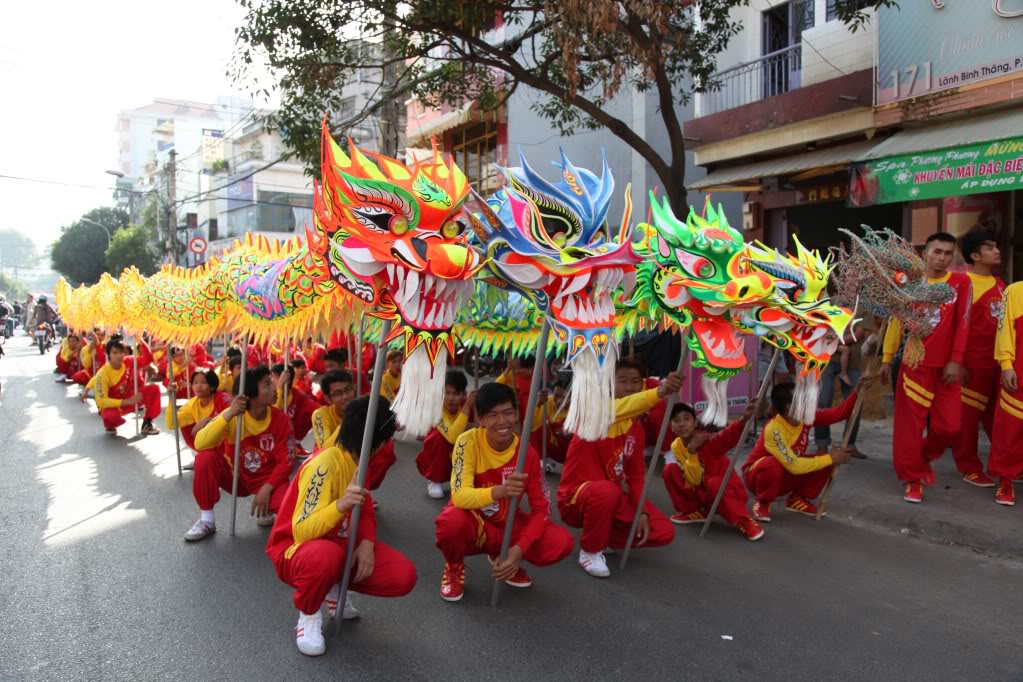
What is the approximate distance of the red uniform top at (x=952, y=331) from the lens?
5285 mm

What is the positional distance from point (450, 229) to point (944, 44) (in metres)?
7.26

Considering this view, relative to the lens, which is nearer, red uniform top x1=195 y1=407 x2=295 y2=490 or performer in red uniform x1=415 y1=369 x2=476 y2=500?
red uniform top x1=195 y1=407 x2=295 y2=490

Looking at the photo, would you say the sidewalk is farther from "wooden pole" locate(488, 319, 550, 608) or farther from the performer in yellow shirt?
the performer in yellow shirt

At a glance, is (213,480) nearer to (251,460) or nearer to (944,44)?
(251,460)

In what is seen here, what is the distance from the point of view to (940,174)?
776cm

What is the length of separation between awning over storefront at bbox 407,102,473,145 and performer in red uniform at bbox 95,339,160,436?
25.7ft

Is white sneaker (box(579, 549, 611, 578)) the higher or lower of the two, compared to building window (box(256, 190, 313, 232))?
lower

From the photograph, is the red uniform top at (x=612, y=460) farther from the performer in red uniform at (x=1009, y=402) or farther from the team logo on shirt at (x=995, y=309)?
the team logo on shirt at (x=995, y=309)

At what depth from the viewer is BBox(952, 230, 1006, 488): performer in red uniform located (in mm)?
5414

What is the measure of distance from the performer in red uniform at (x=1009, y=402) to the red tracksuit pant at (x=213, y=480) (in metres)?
4.81

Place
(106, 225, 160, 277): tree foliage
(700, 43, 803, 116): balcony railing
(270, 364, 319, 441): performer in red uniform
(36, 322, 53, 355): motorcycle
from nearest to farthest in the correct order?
(270, 364, 319, 441): performer in red uniform, (700, 43, 803, 116): balcony railing, (36, 322, 53, 355): motorcycle, (106, 225, 160, 277): tree foliage

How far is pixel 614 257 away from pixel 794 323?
111 centimetres

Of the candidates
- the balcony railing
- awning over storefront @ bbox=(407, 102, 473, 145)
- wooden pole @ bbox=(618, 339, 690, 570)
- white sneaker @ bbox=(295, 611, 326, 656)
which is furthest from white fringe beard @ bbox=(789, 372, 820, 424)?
awning over storefront @ bbox=(407, 102, 473, 145)

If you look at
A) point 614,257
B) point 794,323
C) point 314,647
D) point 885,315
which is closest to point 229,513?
point 314,647
